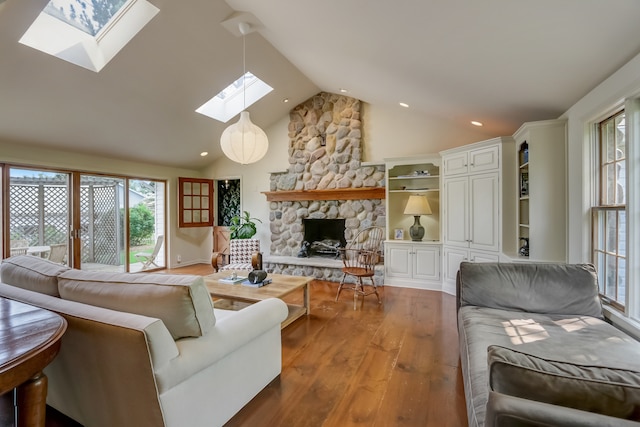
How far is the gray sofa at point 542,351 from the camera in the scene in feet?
2.70

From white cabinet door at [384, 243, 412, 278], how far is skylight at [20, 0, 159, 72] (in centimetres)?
440

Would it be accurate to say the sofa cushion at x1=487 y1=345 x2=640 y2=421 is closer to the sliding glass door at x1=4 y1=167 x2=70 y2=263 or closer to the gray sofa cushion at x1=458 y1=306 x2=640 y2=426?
the gray sofa cushion at x1=458 y1=306 x2=640 y2=426

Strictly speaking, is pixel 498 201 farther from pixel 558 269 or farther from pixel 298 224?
pixel 298 224

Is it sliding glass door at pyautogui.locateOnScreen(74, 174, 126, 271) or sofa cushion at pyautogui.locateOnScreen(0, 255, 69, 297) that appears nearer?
sofa cushion at pyautogui.locateOnScreen(0, 255, 69, 297)

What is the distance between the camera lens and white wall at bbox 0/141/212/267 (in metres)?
4.23

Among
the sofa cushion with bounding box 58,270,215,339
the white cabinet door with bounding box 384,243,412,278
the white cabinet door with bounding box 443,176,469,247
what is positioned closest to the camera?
the sofa cushion with bounding box 58,270,215,339

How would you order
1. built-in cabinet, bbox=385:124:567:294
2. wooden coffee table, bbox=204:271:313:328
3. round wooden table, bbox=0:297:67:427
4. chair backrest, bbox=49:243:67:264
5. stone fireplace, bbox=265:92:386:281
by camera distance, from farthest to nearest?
stone fireplace, bbox=265:92:386:281, chair backrest, bbox=49:243:67:264, built-in cabinet, bbox=385:124:567:294, wooden coffee table, bbox=204:271:313:328, round wooden table, bbox=0:297:67:427

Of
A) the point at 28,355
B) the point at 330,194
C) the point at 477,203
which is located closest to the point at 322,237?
the point at 330,194

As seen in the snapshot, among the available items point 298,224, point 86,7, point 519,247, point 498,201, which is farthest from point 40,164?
point 519,247

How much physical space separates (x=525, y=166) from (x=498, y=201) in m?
0.52

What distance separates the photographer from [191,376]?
1.48 metres

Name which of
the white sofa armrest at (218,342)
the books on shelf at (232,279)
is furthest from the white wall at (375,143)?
the white sofa armrest at (218,342)

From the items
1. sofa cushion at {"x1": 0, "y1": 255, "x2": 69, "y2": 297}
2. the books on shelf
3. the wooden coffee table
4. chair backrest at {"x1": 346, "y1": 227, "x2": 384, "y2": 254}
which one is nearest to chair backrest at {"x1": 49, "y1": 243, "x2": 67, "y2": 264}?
the wooden coffee table

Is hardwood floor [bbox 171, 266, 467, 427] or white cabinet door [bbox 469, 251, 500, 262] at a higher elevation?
white cabinet door [bbox 469, 251, 500, 262]
